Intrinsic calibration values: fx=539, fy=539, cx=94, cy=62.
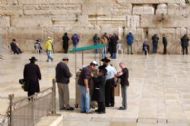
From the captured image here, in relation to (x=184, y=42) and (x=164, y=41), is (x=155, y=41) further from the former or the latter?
(x=184, y=42)

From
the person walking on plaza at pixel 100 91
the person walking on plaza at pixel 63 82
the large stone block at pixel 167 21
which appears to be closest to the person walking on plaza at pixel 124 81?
the person walking on plaza at pixel 100 91

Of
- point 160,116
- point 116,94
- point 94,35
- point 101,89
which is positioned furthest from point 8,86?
point 94,35

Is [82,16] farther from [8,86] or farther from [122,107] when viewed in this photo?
[122,107]

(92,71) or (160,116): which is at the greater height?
(92,71)

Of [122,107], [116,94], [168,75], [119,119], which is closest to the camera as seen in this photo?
[119,119]

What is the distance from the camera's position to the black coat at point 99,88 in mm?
13250

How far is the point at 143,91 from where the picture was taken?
16891 mm

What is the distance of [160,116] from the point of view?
13.1 m

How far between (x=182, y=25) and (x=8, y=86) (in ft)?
51.6

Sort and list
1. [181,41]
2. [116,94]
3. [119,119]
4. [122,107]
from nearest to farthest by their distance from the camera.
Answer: [119,119] → [122,107] → [116,94] → [181,41]

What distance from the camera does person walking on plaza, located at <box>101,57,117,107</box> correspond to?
1391 cm

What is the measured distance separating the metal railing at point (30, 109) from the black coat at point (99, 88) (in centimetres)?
129

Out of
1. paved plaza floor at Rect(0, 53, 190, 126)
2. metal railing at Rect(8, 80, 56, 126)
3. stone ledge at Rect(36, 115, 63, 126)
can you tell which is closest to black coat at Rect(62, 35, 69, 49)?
paved plaza floor at Rect(0, 53, 190, 126)

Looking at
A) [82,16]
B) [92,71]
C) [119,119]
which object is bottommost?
[119,119]
